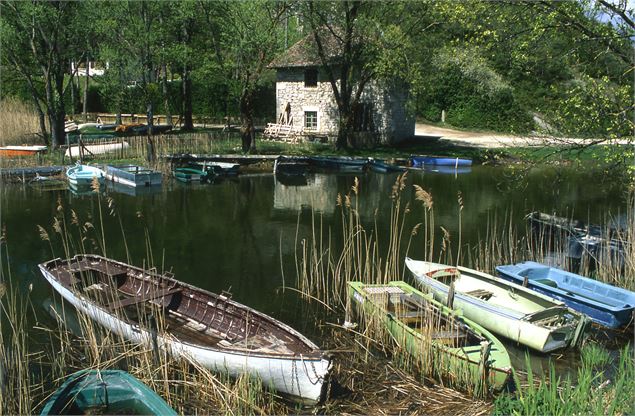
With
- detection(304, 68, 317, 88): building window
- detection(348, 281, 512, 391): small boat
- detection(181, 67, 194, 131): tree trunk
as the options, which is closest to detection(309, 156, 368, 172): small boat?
detection(304, 68, 317, 88): building window

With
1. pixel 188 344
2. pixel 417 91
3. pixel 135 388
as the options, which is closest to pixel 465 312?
pixel 188 344

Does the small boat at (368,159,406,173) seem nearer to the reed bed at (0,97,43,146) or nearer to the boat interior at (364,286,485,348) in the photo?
the reed bed at (0,97,43,146)

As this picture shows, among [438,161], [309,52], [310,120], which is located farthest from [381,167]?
[310,120]

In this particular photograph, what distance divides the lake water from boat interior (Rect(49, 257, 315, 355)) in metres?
0.93

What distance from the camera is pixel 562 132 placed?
1414 centimetres

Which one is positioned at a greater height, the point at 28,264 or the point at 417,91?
the point at 417,91

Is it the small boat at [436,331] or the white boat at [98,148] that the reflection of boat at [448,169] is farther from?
the small boat at [436,331]

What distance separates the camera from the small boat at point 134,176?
28734mm

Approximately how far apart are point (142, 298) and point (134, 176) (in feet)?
60.8

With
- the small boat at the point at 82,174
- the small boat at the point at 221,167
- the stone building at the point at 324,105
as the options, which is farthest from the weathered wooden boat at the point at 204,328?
the stone building at the point at 324,105

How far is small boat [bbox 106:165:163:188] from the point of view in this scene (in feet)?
94.3

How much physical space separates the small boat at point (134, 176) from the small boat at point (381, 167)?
12.6 metres

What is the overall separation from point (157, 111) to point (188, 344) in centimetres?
4842

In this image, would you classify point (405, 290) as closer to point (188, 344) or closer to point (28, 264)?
point (188, 344)
